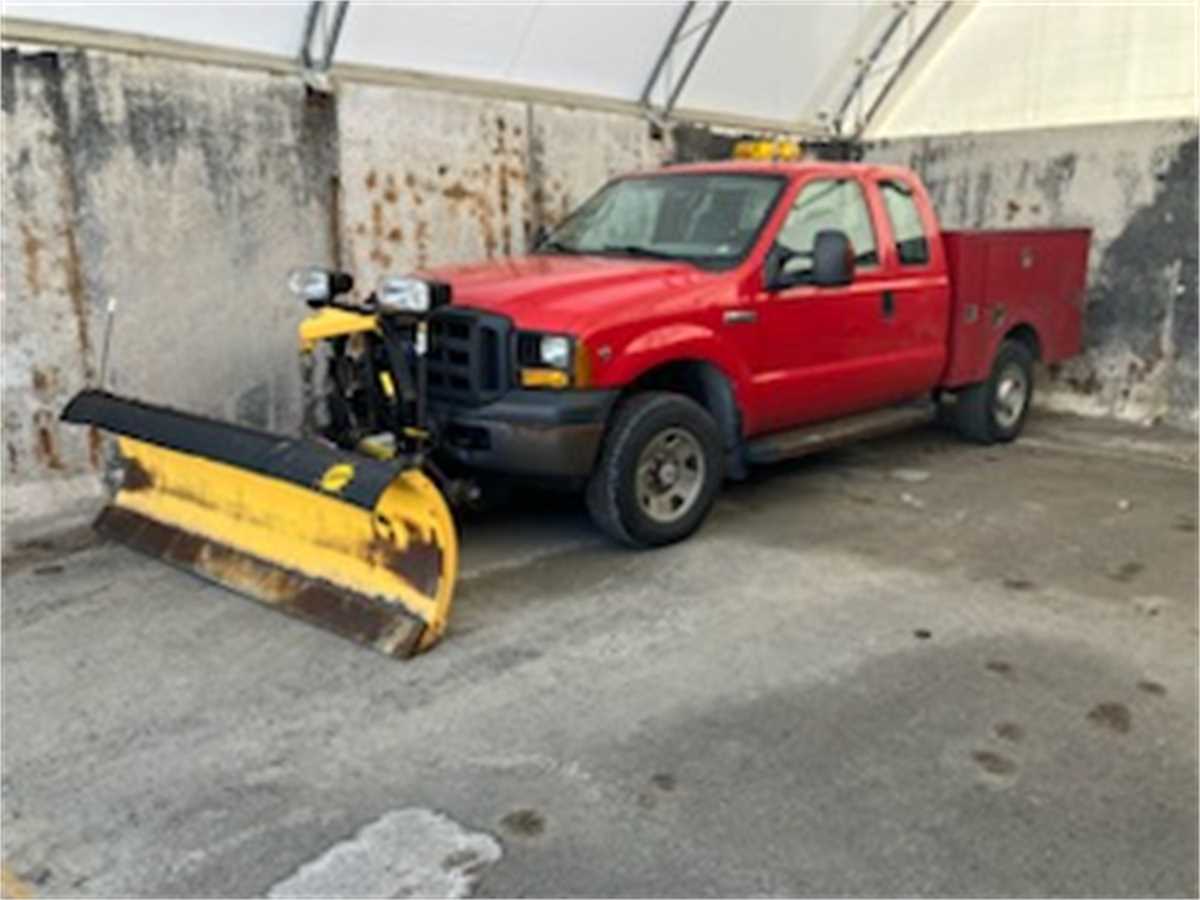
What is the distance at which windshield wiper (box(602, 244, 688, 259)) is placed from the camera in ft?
18.3

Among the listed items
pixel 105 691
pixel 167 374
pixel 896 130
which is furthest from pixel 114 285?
pixel 896 130

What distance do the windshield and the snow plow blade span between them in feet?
7.28

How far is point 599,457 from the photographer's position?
4.93 metres

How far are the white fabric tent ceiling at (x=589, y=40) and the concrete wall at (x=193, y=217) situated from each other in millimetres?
232

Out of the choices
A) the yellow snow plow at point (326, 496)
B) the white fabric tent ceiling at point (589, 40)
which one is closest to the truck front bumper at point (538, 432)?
the yellow snow plow at point (326, 496)

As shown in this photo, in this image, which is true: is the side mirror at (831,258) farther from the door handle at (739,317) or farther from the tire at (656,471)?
the tire at (656,471)

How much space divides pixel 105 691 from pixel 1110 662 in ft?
11.8

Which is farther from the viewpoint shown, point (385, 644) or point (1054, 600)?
point (1054, 600)

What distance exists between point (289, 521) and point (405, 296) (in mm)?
1061

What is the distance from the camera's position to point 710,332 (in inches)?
204

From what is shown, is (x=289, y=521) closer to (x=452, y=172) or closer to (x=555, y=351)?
(x=555, y=351)

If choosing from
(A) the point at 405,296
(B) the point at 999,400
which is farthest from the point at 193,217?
(B) the point at 999,400

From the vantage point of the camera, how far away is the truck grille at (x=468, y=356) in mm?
4773

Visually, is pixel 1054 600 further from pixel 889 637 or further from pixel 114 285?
pixel 114 285
